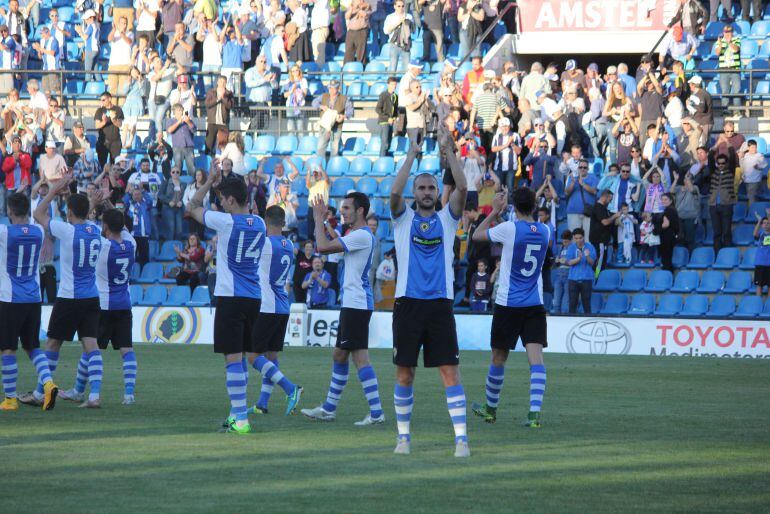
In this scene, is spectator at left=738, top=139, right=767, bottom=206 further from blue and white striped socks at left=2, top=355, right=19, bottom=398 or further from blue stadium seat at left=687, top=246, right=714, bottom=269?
blue and white striped socks at left=2, top=355, right=19, bottom=398

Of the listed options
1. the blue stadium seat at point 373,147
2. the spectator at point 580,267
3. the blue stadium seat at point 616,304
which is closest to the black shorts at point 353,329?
the spectator at point 580,267

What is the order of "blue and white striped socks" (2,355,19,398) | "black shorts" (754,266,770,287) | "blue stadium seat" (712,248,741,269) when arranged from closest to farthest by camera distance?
"blue and white striped socks" (2,355,19,398), "black shorts" (754,266,770,287), "blue stadium seat" (712,248,741,269)

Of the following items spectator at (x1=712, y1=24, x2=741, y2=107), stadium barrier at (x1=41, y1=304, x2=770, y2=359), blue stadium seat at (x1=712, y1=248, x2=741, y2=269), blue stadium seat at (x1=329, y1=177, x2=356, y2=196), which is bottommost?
stadium barrier at (x1=41, y1=304, x2=770, y2=359)

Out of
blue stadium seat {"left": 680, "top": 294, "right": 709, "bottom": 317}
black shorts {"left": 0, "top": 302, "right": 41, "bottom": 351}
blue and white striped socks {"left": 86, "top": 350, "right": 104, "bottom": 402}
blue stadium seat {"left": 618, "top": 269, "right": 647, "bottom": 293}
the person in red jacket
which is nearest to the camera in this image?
black shorts {"left": 0, "top": 302, "right": 41, "bottom": 351}

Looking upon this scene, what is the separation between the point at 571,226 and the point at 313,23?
9.96 meters

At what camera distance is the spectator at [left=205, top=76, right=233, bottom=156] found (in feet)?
101

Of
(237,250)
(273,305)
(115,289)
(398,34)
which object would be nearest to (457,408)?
(237,250)

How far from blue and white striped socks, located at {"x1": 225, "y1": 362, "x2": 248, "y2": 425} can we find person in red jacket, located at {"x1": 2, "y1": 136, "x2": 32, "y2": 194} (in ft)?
65.3

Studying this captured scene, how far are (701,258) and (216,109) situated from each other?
12.0m

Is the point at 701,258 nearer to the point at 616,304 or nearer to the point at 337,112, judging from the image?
the point at 616,304

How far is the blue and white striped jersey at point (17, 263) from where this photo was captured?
1390cm

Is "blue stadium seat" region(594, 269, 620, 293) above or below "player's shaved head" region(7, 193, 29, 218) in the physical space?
below

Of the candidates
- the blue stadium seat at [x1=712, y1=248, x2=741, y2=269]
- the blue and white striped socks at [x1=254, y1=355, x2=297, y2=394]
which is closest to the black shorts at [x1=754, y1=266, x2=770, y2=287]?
the blue stadium seat at [x1=712, y1=248, x2=741, y2=269]

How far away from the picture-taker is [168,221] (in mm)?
30172
